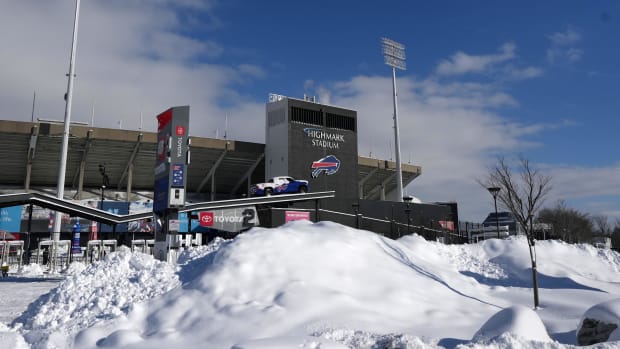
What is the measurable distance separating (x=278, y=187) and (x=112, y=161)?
23.1 meters

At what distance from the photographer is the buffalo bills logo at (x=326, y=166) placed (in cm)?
4678

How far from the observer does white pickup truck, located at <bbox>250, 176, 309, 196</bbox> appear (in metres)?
36.8

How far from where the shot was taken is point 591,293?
50.1ft

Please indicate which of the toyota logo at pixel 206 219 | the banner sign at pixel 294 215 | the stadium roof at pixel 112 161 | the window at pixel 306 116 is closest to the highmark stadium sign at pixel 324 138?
the window at pixel 306 116

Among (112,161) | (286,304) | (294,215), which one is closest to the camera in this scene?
(286,304)

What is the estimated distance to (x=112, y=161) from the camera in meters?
50.2

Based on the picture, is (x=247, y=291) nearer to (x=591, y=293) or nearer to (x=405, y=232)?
(x=591, y=293)

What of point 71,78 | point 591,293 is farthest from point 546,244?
point 71,78

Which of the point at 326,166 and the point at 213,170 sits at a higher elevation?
the point at 213,170

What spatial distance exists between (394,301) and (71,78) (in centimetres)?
3411

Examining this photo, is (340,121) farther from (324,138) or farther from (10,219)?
(10,219)

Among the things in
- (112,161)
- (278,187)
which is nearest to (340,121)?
(278,187)

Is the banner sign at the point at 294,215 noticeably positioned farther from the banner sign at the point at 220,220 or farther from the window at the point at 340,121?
the window at the point at 340,121

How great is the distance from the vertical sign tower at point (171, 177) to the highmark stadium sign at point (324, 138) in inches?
1210
